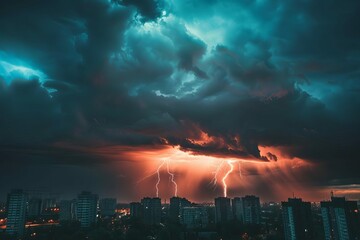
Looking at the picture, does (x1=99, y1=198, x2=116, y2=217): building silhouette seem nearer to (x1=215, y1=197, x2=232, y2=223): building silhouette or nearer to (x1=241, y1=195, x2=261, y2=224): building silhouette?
(x1=215, y1=197, x2=232, y2=223): building silhouette

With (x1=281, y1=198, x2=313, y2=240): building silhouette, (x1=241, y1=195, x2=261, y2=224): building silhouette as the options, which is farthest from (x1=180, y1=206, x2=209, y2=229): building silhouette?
(x1=281, y1=198, x2=313, y2=240): building silhouette

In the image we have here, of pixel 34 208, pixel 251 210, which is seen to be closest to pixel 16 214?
pixel 34 208

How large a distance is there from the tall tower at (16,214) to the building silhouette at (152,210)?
1138 inches

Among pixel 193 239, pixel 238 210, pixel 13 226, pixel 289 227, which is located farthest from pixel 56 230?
pixel 238 210

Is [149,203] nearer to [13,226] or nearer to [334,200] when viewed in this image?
[13,226]

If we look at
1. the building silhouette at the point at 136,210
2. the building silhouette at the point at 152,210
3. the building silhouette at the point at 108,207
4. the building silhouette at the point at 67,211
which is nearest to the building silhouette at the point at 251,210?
the building silhouette at the point at 152,210

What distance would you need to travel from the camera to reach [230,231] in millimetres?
47656

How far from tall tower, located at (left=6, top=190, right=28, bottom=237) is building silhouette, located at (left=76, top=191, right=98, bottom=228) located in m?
13.6

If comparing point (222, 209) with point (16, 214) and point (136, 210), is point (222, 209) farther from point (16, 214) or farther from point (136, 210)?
point (16, 214)

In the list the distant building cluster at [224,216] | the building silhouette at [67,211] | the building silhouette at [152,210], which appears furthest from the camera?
the building silhouette at [67,211]

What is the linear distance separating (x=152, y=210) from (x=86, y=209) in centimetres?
1689

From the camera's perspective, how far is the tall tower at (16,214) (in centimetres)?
4528

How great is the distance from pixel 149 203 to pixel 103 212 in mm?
30539

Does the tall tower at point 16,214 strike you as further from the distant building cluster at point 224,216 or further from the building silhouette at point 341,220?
the building silhouette at point 341,220
